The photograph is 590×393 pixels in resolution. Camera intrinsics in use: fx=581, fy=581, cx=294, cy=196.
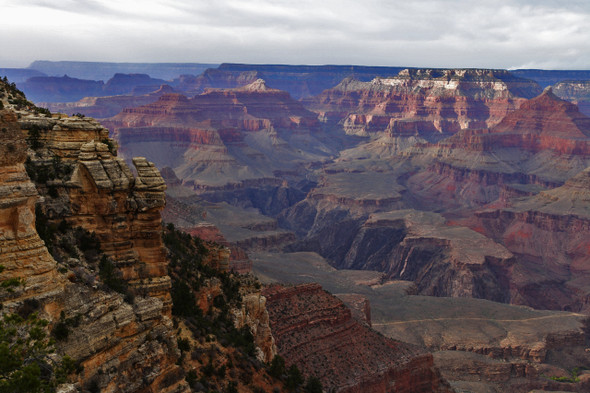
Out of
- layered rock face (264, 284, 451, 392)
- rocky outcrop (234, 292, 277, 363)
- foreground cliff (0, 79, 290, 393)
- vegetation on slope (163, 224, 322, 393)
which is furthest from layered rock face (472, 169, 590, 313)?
foreground cliff (0, 79, 290, 393)

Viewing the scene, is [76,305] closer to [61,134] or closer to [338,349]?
[61,134]

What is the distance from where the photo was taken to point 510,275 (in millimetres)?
112875

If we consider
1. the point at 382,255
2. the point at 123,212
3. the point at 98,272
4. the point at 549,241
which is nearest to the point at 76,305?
the point at 98,272

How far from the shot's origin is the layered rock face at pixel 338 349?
1634 inches

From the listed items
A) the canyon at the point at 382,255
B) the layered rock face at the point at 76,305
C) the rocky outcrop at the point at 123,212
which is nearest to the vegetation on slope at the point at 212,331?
the canyon at the point at 382,255

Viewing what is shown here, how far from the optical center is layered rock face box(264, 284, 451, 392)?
4150 centimetres

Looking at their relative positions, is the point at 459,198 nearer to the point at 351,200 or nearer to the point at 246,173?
the point at 351,200

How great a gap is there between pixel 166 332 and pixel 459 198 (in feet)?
577

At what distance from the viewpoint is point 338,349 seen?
144ft

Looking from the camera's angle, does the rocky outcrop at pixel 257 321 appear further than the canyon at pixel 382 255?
Yes

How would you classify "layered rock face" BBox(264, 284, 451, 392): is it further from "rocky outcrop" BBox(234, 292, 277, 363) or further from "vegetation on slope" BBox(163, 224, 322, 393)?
"vegetation on slope" BBox(163, 224, 322, 393)

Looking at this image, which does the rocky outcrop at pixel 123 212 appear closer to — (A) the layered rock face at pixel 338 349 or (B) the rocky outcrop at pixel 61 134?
(B) the rocky outcrop at pixel 61 134

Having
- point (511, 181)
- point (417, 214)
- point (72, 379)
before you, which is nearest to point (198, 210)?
point (417, 214)

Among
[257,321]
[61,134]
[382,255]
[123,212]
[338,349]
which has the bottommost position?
[382,255]
